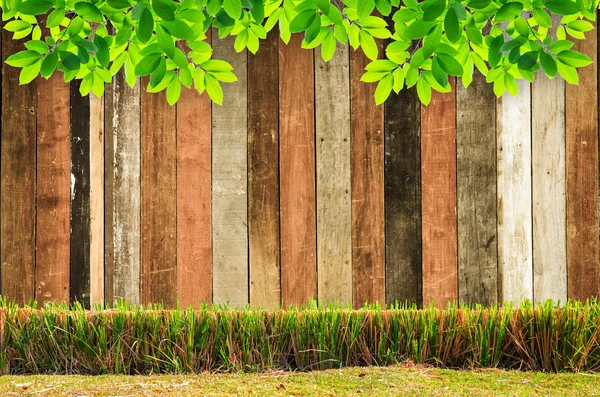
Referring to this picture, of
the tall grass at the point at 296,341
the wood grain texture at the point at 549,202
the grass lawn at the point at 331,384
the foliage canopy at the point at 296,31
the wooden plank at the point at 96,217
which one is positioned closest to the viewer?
the foliage canopy at the point at 296,31

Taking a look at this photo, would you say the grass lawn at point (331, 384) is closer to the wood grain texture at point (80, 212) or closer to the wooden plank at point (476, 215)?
the wooden plank at point (476, 215)

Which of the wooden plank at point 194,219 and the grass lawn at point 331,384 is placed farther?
the wooden plank at point 194,219

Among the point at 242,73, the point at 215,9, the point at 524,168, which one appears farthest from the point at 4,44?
the point at 524,168

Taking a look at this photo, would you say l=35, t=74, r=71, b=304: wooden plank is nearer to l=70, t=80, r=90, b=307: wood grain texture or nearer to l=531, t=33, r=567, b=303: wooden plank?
l=70, t=80, r=90, b=307: wood grain texture

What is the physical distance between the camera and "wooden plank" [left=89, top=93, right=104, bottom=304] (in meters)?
3.80

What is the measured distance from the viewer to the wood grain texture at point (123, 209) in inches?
148

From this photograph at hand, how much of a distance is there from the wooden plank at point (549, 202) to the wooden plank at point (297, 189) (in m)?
1.36

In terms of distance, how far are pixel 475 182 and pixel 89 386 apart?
244cm

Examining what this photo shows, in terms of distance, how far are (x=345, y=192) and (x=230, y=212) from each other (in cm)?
72

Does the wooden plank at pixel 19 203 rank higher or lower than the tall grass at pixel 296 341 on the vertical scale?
higher

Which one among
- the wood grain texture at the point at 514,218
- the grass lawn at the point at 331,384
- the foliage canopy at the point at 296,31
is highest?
the foliage canopy at the point at 296,31

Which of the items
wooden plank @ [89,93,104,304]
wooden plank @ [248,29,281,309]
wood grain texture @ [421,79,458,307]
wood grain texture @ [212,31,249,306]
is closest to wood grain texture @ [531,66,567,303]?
wood grain texture @ [421,79,458,307]

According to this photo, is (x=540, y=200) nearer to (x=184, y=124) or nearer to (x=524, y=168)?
(x=524, y=168)

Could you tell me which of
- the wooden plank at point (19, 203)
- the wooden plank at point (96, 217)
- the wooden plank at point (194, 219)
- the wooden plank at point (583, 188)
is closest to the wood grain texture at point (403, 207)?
the wooden plank at point (583, 188)
